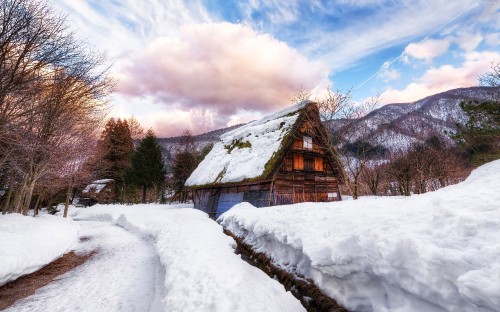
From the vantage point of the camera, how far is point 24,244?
828cm

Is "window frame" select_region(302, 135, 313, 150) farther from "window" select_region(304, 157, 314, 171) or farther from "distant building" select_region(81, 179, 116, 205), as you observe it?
"distant building" select_region(81, 179, 116, 205)

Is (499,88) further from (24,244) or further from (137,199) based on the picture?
(137,199)

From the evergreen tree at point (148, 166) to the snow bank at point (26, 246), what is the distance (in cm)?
2683

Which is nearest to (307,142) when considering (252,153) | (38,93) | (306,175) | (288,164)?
(306,175)

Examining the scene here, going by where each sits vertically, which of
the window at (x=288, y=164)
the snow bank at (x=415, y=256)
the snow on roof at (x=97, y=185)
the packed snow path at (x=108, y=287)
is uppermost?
the window at (x=288, y=164)

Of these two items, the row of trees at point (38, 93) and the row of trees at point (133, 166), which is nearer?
the row of trees at point (38, 93)

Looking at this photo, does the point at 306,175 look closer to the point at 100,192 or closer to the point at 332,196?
the point at 332,196

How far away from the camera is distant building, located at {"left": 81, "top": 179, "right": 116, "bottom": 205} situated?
37.4 meters

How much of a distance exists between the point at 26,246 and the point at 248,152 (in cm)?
1480

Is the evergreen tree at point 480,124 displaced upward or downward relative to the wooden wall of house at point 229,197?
upward

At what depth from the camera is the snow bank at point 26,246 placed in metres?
6.98

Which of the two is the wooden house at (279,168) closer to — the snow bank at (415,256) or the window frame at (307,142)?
the window frame at (307,142)

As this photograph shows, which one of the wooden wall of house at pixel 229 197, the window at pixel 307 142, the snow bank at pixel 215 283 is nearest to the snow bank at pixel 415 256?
the snow bank at pixel 215 283

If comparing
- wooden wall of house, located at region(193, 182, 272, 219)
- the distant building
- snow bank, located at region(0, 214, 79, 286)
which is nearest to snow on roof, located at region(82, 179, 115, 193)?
the distant building
